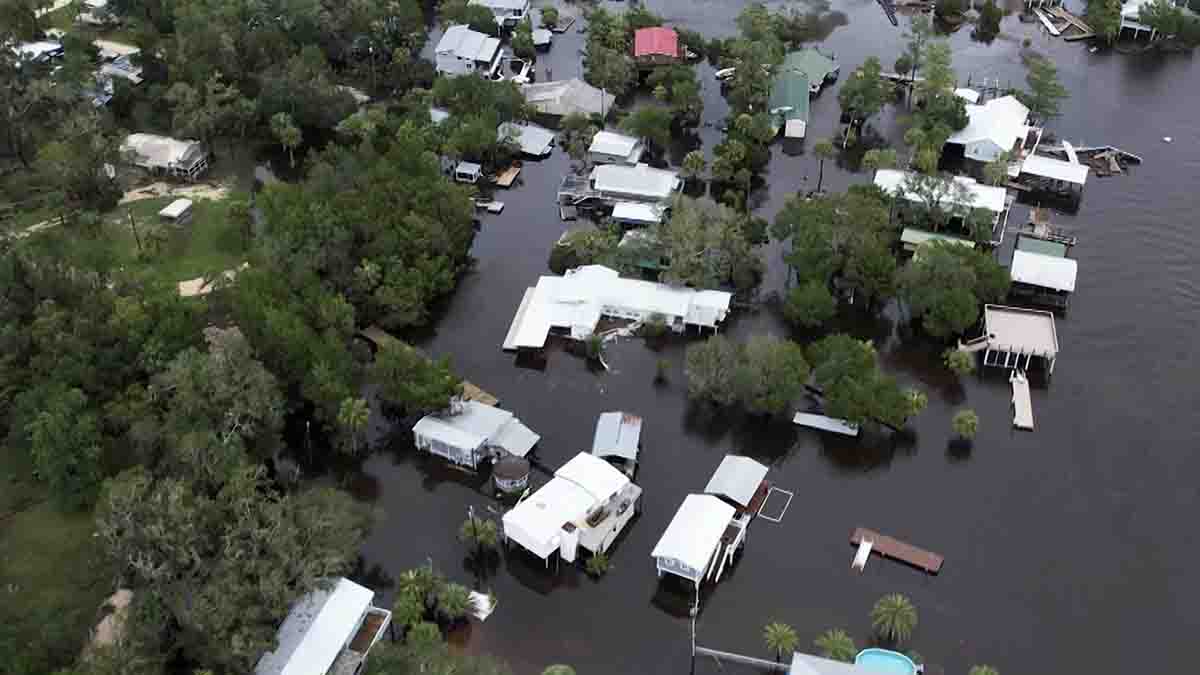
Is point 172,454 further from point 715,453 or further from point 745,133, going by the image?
point 745,133

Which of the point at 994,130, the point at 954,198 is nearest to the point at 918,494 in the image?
the point at 954,198

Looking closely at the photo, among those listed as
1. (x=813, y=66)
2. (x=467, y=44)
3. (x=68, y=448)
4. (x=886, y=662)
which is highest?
(x=467, y=44)

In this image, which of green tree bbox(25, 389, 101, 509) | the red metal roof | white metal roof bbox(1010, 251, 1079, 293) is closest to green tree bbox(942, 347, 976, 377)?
white metal roof bbox(1010, 251, 1079, 293)

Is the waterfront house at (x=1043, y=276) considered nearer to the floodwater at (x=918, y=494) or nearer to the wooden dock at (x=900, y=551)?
the floodwater at (x=918, y=494)

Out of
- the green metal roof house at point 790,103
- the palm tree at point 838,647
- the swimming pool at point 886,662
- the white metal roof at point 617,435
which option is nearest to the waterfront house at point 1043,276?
the green metal roof house at point 790,103

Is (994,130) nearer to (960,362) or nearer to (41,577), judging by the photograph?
(960,362)

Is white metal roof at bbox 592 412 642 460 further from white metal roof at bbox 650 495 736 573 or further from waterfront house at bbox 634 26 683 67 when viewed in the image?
waterfront house at bbox 634 26 683 67

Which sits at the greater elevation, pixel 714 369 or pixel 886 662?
pixel 714 369
